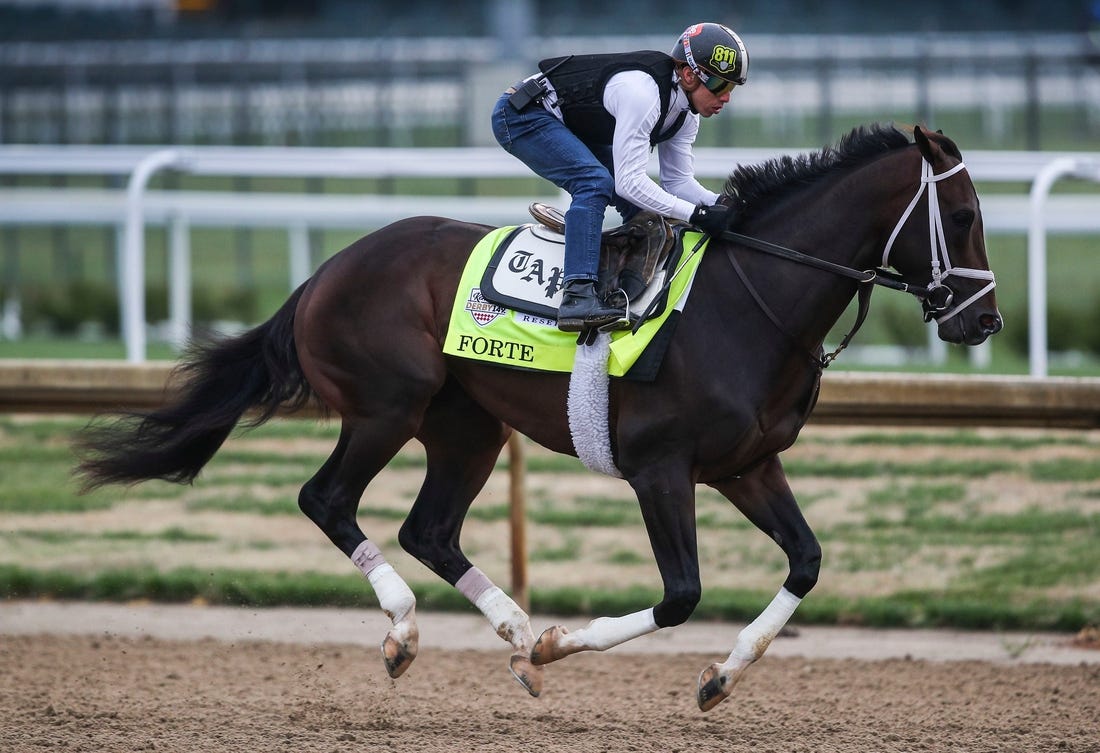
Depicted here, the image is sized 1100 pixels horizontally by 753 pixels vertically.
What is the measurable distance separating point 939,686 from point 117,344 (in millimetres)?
7339

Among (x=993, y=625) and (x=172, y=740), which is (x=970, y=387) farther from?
(x=172, y=740)

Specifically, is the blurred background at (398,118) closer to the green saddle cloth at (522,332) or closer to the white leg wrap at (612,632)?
the green saddle cloth at (522,332)

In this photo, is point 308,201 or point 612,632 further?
point 308,201

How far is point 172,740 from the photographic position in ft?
15.1

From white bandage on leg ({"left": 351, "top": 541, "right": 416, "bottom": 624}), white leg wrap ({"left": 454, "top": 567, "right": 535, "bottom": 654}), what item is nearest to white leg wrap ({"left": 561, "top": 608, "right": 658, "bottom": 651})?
white leg wrap ({"left": 454, "top": 567, "right": 535, "bottom": 654})

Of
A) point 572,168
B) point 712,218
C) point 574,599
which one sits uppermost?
point 572,168

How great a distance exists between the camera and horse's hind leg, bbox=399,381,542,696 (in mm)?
5184

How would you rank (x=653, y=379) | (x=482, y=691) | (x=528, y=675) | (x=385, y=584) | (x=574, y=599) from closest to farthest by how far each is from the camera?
(x=653, y=379) < (x=528, y=675) < (x=385, y=584) < (x=482, y=691) < (x=574, y=599)

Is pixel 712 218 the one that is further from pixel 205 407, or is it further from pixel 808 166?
pixel 205 407

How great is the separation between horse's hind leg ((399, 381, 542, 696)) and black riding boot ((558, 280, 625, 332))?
749 mm

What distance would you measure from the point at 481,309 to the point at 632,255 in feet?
1.85

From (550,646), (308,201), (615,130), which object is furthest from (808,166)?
(308,201)

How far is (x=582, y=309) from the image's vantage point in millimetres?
4531

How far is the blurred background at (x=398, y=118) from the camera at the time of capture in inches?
413
